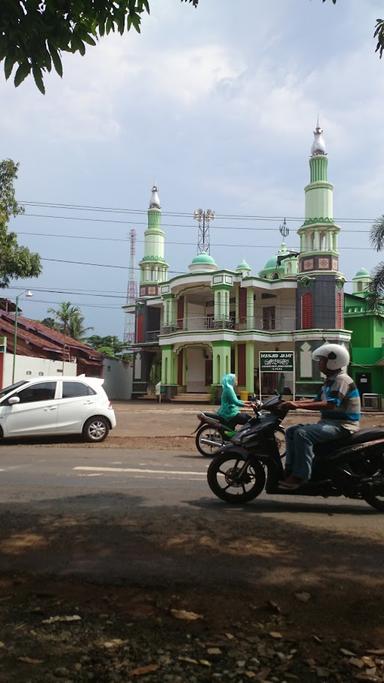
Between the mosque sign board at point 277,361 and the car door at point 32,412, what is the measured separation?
15.3 metres

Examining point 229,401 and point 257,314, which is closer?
point 229,401

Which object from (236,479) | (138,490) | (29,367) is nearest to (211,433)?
(138,490)

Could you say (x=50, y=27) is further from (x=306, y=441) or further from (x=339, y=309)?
(x=339, y=309)

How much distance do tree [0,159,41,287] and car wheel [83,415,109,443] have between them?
7.72 metres

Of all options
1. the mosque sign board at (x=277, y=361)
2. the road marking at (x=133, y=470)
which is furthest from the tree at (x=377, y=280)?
the road marking at (x=133, y=470)

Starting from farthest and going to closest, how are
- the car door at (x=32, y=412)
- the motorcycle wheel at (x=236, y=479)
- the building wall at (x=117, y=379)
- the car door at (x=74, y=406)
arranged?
the building wall at (x=117, y=379) < the car door at (x=74, y=406) < the car door at (x=32, y=412) < the motorcycle wheel at (x=236, y=479)

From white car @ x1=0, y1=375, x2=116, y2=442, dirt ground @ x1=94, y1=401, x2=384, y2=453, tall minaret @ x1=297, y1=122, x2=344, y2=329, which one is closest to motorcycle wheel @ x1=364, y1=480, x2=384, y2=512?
dirt ground @ x1=94, y1=401, x2=384, y2=453

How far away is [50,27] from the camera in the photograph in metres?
4.01

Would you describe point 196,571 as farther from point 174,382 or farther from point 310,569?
point 174,382

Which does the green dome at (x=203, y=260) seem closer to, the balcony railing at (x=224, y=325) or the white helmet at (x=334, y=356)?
the balcony railing at (x=224, y=325)

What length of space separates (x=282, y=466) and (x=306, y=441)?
19.1 inches

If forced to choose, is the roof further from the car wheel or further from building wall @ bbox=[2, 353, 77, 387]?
the car wheel

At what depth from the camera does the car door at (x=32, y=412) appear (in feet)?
41.2

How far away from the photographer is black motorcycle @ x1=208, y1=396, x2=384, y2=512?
5.93m
